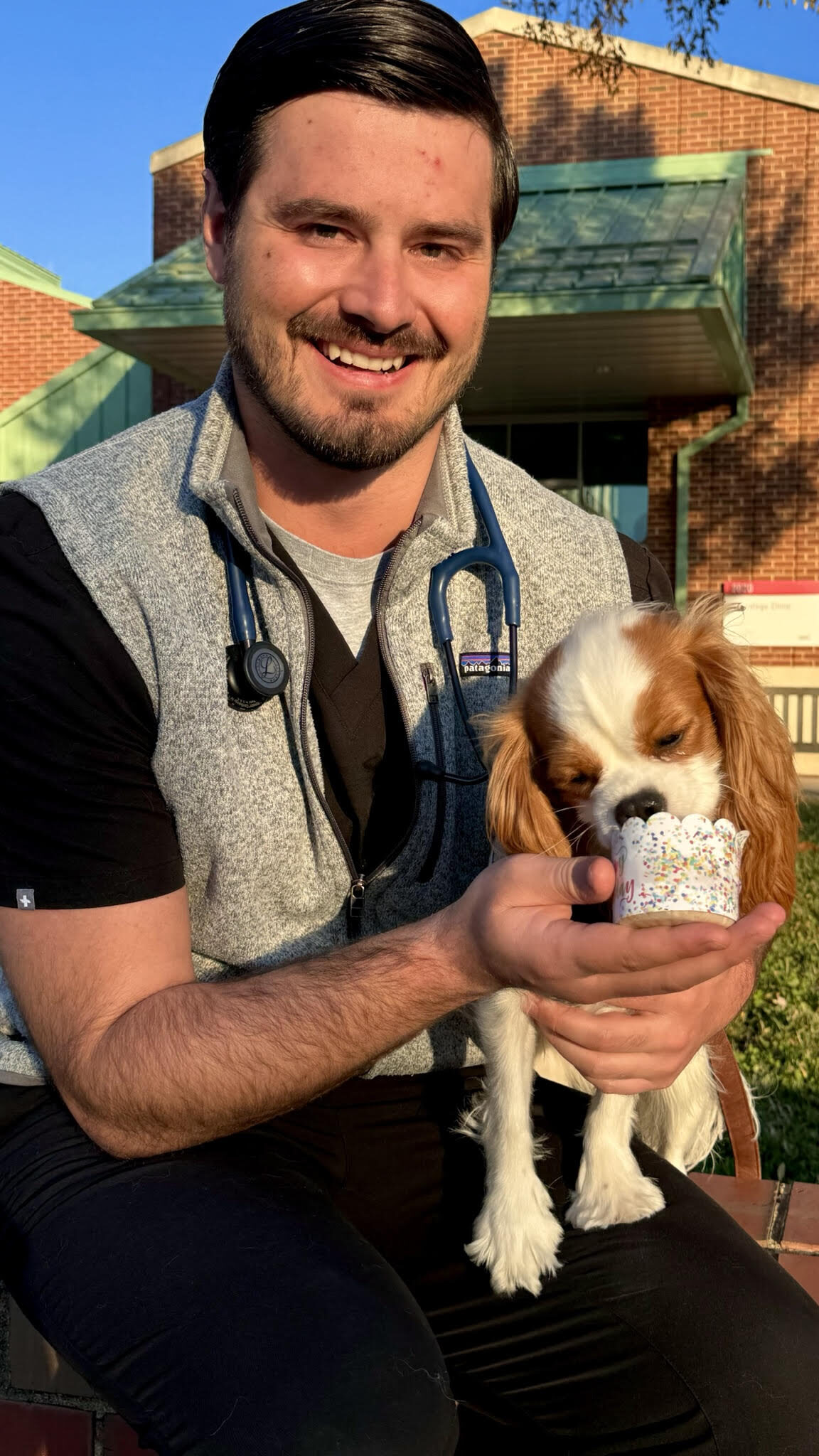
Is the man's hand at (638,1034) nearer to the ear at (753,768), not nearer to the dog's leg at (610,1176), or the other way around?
the dog's leg at (610,1176)

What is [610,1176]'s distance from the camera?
255cm

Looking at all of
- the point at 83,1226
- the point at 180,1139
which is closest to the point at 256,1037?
the point at 180,1139

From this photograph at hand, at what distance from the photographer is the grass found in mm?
4125

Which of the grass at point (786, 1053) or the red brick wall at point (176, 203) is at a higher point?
the red brick wall at point (176, 203)

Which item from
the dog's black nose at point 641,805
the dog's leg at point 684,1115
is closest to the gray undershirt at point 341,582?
the dog's black nose at point 641,805

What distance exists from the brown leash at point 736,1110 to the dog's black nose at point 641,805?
0.91m

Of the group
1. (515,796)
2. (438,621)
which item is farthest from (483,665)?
(515,796)

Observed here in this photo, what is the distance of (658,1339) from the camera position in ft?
6.79

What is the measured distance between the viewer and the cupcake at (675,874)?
1967 mm

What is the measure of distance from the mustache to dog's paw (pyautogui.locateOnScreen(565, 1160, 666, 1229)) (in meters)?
1.66

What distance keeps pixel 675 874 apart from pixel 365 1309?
768mm

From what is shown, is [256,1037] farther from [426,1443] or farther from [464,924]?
[426,1443]

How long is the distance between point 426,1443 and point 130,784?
1116 millimetres

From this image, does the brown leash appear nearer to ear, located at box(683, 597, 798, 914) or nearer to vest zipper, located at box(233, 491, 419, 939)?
ear, located at box(683, 597, 798, 914)
